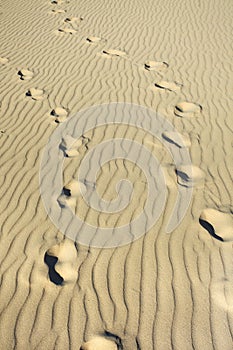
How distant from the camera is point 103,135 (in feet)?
16.0

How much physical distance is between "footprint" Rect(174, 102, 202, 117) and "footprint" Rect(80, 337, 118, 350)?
3805 mm

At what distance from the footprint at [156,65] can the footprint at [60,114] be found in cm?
249

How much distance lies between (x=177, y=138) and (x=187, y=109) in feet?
3.23

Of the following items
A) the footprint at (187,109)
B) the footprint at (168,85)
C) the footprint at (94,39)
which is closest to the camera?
the footprint at (187,109)

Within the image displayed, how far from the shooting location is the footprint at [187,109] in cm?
541

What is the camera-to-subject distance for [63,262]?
10.4ft

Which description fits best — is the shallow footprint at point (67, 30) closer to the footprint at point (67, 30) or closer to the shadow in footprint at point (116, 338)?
the footprint at point (67, 30)

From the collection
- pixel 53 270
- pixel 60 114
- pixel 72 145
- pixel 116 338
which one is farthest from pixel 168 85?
pixel 116 338

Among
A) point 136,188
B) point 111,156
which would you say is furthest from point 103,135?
point 136,188

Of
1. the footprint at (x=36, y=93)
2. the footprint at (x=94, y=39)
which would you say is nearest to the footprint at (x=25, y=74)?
the footprint at (x=36, y=93)

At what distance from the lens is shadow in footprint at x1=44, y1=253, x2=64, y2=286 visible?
3020 mm

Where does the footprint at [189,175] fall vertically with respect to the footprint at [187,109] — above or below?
below

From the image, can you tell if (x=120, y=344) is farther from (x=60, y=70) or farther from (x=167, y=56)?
(x=167, y=56)

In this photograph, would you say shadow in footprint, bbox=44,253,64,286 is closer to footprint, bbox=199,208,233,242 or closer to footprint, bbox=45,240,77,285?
footprint, bbox=45,240,77,285
